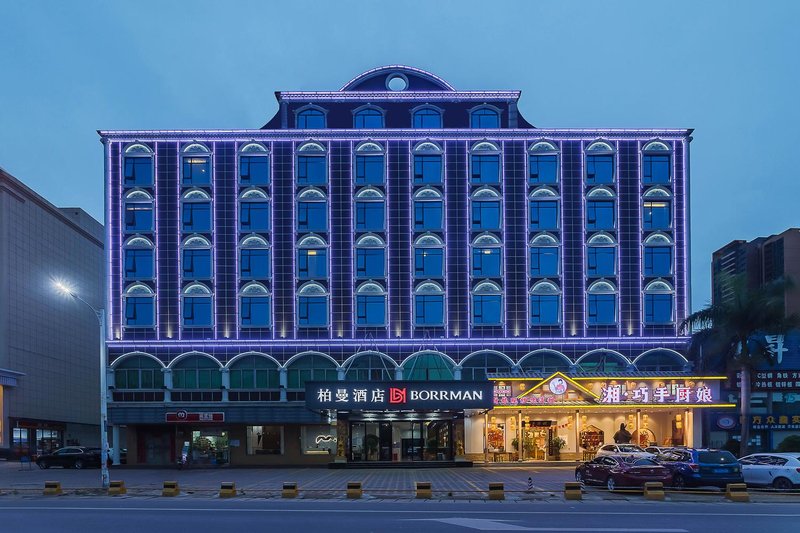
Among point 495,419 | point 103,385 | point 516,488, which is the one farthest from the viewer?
point 495,419

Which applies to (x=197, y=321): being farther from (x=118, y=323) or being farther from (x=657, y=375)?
(x=657, y=375)

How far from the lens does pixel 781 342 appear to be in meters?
55.0

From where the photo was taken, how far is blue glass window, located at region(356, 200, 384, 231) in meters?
56.3

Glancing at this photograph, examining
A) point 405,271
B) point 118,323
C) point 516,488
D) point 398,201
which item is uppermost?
point 398,201

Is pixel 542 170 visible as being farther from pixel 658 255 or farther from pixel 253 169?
pixel 253 169

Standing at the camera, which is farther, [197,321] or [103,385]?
[197,321]

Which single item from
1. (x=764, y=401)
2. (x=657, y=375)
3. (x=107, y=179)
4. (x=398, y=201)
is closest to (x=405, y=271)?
(x=398, y=201)

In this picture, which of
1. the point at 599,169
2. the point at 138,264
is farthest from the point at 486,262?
the point at 138,264

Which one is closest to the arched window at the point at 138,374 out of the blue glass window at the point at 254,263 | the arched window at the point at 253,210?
the blue glass window at the point at 254,263

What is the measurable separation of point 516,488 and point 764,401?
27529 mm

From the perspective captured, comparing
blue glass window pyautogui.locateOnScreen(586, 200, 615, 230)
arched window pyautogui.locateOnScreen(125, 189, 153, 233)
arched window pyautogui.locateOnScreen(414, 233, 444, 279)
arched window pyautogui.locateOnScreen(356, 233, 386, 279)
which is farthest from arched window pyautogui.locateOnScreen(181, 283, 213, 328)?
blue glass window pyautogui.locateOnScreen(586, 200, 615, 230)

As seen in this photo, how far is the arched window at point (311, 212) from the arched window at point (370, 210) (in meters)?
2.28

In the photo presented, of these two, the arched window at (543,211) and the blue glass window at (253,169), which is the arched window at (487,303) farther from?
the blue glass window at (253,169)

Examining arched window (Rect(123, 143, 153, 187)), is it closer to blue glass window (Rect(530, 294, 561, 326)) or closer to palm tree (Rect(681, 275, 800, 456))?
blue glass window (Rect(530, 294, 561, 326))
